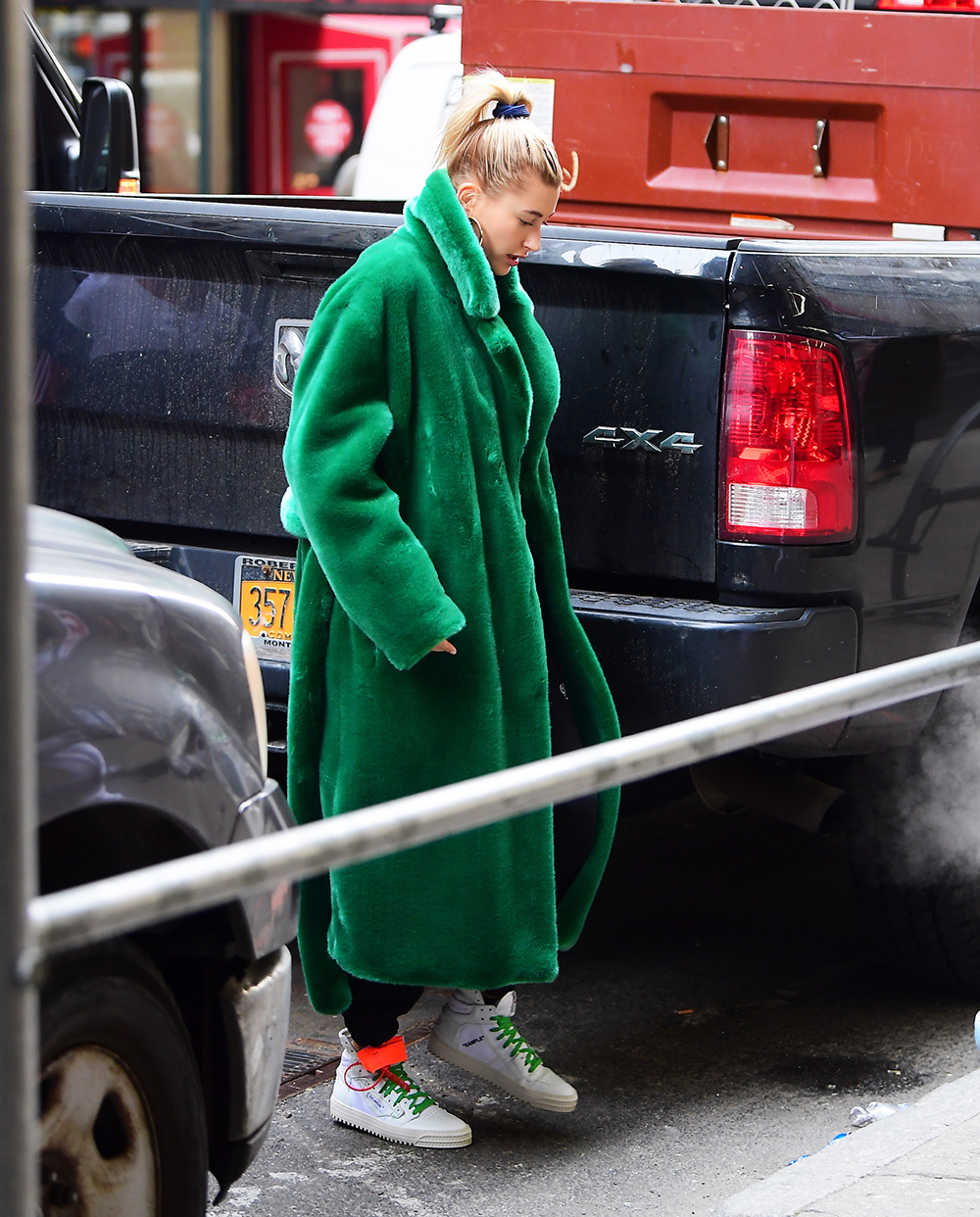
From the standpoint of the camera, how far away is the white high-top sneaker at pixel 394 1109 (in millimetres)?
3303

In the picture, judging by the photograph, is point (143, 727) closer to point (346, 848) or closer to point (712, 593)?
point (346, 848)

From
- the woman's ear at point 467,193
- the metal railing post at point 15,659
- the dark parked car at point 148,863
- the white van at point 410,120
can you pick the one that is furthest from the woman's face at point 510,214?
the white van at point 410,120

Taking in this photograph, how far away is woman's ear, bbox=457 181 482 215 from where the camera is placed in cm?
306

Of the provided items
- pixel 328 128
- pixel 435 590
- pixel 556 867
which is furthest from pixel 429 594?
pixel 328 128

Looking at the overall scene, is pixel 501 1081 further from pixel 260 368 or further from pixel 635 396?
pixel 260 368

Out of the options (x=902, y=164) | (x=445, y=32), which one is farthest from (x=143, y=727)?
(x=445, y=32)

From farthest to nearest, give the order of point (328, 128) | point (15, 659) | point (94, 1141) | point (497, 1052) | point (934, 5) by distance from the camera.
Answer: point (328, 128), point (934, 5), point (497, 1052), point (94, 1141), point (15, 659)

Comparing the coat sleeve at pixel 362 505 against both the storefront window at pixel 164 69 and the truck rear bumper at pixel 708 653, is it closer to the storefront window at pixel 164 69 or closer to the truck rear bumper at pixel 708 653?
the truck rear bumper at pixel 708 653

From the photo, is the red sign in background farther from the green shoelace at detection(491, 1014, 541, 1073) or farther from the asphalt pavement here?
the green shoelace at detection(491, 1014, 541, 1073)

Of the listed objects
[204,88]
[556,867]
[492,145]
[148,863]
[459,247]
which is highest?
[204,88]

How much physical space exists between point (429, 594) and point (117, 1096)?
1.03 metres

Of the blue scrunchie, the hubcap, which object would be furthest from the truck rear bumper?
the hubcap

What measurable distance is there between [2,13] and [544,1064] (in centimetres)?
278

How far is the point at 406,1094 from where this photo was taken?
3.33 m
